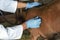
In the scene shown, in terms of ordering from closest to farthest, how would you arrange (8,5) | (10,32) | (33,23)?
(10,32)
(33,23)
(8,5)

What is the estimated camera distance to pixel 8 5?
6.77 feet

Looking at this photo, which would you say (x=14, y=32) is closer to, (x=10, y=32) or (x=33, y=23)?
(x=10, y=32)

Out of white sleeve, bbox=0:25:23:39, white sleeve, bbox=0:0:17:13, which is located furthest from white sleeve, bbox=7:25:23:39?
white sleeve, bbox=0:0:17:13

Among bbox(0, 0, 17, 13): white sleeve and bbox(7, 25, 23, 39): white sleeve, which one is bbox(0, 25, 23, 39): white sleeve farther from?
bbox(0, 0, 17, 13): white sleeve

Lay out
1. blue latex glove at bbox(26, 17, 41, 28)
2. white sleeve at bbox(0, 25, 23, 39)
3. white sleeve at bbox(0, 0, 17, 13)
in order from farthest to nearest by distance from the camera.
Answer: white sleeve at bbox(0, 0, 17, 13), blue latex glove at bbox(26, 17, 41, 28), white sleeve at bbox(0, 25, 23, 39)

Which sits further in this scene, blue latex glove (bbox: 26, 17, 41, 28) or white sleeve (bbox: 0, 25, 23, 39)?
blue latex glove (bbox: 26, 17, 41, 28)

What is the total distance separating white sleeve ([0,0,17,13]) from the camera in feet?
6.64

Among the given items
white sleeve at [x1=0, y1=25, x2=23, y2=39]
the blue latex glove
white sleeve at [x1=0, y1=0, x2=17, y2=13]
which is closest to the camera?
white sleeve at [x1=0, y1=25, x2=23, y2=39]

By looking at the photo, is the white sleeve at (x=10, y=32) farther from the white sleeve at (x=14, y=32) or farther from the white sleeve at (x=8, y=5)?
the white sleeve at (x=8, y=5)

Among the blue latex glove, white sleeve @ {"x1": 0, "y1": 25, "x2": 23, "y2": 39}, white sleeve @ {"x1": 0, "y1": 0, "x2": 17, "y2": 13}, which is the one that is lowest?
white sleeve @ {"x1": 0, "y1": 25, "x2": 23, "y2": 39}

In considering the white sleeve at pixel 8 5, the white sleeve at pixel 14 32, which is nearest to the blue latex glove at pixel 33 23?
the white sleeve at pixel 14 32

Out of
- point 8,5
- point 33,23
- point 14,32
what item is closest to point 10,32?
point 14,32

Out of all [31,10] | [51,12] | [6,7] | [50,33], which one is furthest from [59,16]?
[6,7]

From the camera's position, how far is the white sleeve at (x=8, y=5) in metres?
2.02
